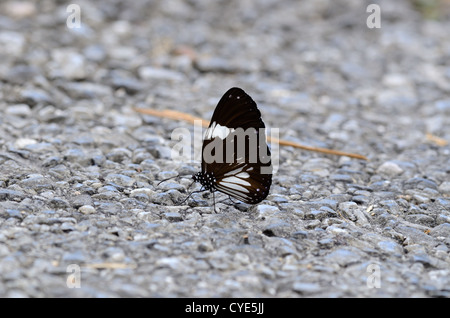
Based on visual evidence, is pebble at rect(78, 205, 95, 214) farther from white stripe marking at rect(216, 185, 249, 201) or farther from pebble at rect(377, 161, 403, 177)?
pebble at rect(377, 161, 403, 177)

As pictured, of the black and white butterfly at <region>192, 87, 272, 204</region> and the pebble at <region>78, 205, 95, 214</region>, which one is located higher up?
the black and white butterfly at <region>192, 87, 272, 204</region>

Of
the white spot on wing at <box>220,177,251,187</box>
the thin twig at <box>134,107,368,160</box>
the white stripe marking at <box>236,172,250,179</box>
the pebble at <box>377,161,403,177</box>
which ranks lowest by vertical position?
the white spot on wing at <box>220,177,251,187</box>

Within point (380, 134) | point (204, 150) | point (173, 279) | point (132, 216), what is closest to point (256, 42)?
point (380, 134)

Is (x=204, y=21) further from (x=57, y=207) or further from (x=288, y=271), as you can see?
(x=288, y=271)

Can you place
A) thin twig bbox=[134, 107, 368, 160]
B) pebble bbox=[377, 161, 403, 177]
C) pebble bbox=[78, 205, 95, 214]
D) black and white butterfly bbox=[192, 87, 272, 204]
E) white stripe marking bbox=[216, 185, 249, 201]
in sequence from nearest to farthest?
1. pebble bbox=[78, 205, 95, 214]
2. black and white butterfly bbox=[192, 87, 272, 204]
3. white stripe marking bbox=[216, 185, 249, 201]
4. pebble bbox=[377, 161, 403, 177]
5. thin twig bbox=[134, 107, 368, 160]

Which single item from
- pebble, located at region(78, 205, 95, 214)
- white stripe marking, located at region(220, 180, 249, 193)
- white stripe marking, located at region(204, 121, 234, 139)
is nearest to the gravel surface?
pebble, located at region(78, 205, 95, 214)

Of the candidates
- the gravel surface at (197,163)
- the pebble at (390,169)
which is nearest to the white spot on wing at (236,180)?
the gravel surface at (197,163)

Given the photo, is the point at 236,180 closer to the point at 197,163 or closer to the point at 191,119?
the point at 197,163
